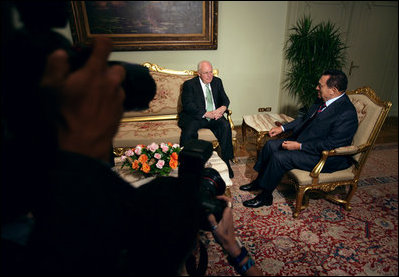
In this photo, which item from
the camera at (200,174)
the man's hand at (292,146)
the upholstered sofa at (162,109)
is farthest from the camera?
the upholstered sofa at (162,109)

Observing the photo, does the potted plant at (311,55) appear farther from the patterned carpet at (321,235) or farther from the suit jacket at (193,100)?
the patterned carpet at (321,235)

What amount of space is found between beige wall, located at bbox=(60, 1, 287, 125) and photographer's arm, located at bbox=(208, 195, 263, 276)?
3385mm

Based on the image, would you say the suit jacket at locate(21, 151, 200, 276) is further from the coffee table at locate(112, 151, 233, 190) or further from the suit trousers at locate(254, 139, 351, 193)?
the suit trousers at locate(254, 139, 351, 193)

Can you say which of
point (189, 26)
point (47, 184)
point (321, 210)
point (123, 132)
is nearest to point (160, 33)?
point (189, 26)

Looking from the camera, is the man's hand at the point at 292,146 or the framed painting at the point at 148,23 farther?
the framed painting at the point at 148,23

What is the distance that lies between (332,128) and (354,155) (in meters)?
0.35

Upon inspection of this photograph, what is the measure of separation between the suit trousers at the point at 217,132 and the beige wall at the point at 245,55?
1.48 metres

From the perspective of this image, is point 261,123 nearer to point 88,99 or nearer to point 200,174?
point 200,174

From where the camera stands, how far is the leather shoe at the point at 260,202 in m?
2.17

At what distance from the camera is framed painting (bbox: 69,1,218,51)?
3.23 meters

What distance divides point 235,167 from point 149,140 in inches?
47.7

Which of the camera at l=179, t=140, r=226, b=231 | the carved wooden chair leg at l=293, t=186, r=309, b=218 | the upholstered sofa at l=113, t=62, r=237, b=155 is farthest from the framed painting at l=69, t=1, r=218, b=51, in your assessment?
the camera at l=179, t=140, r=226, b=231

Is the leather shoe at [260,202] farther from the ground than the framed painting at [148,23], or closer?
closer

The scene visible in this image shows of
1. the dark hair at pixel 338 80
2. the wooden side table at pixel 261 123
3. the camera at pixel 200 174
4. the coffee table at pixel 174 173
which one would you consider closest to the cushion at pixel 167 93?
the wooden side table at pixel 261 123
